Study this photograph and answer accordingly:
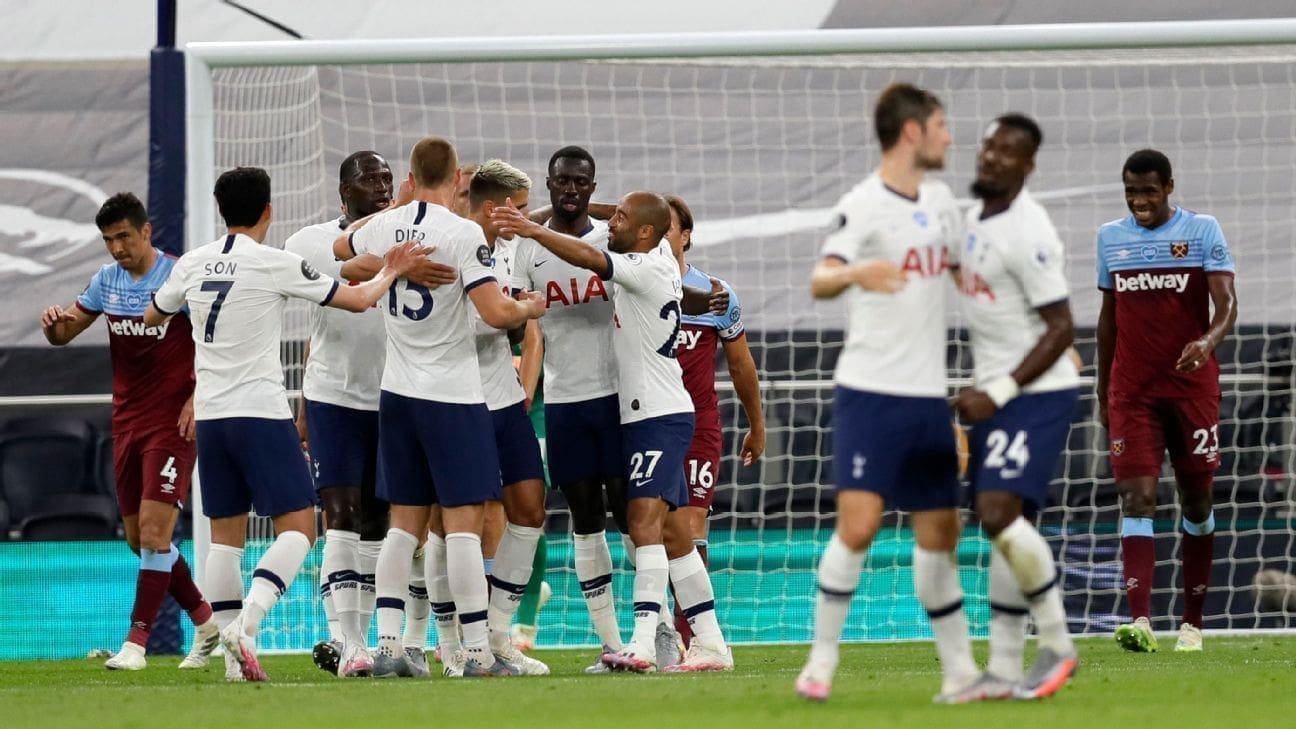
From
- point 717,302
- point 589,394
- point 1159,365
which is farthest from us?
point 1159,365

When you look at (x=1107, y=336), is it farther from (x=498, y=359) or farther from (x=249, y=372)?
(x=249, y=372)

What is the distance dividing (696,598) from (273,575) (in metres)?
1.82

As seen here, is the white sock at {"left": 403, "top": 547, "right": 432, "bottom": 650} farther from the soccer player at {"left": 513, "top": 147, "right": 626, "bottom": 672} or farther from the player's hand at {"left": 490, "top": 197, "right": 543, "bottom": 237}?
the player's hand at {"left": 490, "top": 197, "right": 543, "bottom": 237}

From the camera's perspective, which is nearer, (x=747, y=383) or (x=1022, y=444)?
(x=1022, y=444)

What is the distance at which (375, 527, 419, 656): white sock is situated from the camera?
7.14m

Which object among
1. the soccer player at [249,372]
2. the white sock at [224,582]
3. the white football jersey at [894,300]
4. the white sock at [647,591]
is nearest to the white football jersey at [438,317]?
the soccer player at [249,372]

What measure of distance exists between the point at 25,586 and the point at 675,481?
7.35m

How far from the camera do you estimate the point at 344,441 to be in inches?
309

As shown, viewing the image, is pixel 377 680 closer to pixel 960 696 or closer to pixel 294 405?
pixel 960 696

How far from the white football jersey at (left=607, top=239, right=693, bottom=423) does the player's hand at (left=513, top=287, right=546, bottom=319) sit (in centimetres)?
42

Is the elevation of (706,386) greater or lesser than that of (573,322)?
lesser

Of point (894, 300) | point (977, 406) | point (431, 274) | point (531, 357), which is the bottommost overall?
point (977, 406)

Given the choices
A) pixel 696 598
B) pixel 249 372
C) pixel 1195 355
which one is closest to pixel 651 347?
pixel 696 598

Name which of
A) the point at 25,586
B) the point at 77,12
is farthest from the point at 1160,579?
the point at 77,12
